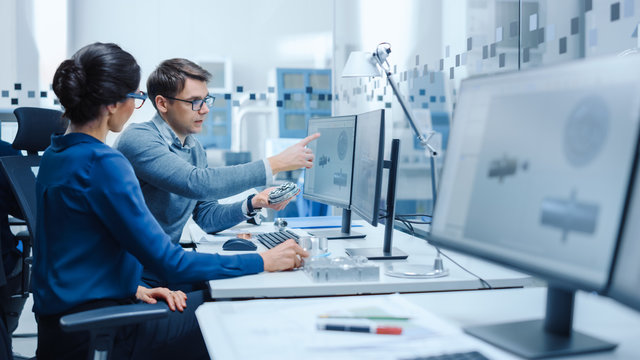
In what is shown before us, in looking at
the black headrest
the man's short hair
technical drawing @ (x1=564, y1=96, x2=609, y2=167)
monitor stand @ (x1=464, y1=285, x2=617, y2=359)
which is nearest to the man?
the man's short hair

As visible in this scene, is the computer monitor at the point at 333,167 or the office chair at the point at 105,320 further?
the computer monitor at the point at 333,167

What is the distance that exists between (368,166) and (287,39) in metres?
2.81

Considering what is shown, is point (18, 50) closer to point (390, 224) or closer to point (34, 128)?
point (34, 128)

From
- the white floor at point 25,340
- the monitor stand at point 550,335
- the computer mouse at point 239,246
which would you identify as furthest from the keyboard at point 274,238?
the white floor at point 25,340

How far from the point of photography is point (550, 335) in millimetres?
992

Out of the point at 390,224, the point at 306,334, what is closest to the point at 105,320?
the point at 306,334

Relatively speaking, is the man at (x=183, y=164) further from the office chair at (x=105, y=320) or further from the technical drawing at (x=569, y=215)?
A: the technical drawing at (x=569, y=215)

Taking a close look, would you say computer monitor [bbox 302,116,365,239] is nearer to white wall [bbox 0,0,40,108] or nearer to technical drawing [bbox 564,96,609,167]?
technical drawing [bbox 564,96,609,167]

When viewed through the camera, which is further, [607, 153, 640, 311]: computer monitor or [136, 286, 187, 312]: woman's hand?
[136, 286, 187, 312]: woman's hand

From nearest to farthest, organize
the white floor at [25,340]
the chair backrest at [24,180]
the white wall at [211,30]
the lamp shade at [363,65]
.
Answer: the chair backrest at [24,180] → the lamp shade at [363,65] → the white floor at [25,340] → the white wall at [211,30]

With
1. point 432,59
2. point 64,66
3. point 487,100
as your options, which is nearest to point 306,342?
point 487,100

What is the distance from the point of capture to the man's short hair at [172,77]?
7.36 ft

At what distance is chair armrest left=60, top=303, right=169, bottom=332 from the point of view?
118 cm

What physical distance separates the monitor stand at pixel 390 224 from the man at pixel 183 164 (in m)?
0.37
